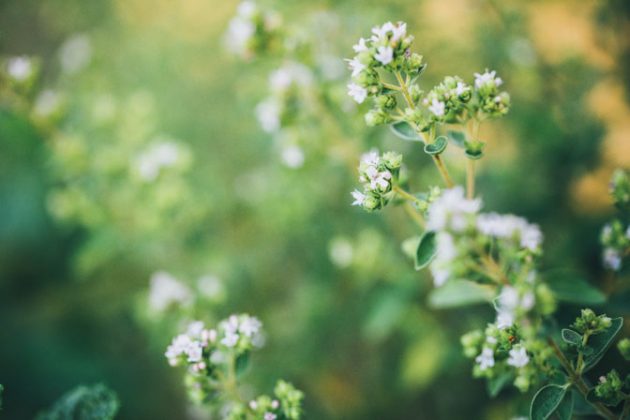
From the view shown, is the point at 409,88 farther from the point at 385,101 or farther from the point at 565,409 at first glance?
the point at 565,409

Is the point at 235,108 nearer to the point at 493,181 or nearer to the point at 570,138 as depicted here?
the point at 493,181

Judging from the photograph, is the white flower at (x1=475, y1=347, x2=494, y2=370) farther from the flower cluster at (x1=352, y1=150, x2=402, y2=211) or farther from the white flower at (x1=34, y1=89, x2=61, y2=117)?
the white flower at (x1=34, y1=89, x2=61, y2=117)

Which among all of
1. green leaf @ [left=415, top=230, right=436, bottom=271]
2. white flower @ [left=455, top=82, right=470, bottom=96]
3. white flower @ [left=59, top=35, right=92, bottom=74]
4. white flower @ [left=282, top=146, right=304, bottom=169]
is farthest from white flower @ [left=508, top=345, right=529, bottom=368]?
white flower @ [left=59, top=35, right=92, bottom=74]

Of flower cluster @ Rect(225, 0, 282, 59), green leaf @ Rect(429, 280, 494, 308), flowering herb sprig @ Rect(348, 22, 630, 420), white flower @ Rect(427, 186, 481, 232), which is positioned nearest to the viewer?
white flower @ Rect(427, 186, 481, 232)

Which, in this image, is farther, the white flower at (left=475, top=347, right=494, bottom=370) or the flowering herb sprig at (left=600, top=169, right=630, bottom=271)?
the flowering herb sprig at (left=600, top=169, right=630, bottom=271)

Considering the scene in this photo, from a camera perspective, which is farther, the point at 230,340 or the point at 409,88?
the point at 230,340

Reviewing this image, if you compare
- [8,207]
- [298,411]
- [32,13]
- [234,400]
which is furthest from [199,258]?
[32,13]

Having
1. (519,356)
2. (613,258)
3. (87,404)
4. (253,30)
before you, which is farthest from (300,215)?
(519,356)

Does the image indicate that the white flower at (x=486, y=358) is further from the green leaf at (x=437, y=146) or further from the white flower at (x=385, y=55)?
the white flower at (x=385, y=55)
